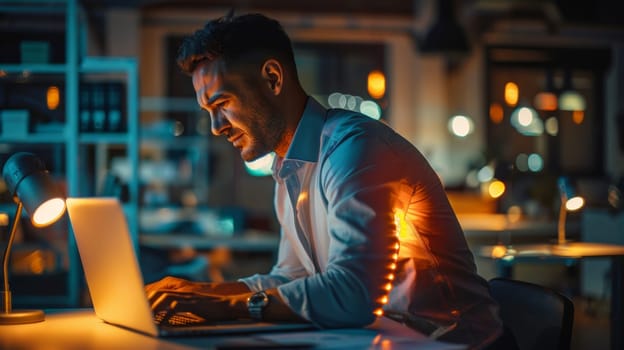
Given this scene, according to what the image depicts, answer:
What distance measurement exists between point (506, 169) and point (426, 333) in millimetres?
4313

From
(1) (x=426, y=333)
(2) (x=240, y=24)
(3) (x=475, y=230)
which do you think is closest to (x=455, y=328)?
(1) (x=426, y=333)

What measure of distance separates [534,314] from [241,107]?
2.85 ft

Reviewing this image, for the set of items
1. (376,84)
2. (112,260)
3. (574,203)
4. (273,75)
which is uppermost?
(376,84)

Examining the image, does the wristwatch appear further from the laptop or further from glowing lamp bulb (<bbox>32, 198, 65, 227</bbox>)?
glowing lamp bulb (<bbox>32, 198, 65, 227</bbox>)

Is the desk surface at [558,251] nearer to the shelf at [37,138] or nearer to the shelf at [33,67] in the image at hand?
the shelf at [37,138]

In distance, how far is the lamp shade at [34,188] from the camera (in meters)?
2.04

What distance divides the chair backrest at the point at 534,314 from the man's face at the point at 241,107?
705 mm

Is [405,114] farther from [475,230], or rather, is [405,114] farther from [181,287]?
[181,287]

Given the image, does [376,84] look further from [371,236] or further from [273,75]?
[371,236]

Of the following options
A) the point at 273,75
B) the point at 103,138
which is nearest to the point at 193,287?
the point at 273,75

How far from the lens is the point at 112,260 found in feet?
6.14

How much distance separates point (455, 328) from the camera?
2.11 metres

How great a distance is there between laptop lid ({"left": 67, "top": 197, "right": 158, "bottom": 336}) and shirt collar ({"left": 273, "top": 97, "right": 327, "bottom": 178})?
0.51 metres

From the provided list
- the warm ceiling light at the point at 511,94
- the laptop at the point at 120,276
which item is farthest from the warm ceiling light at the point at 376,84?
the laptop at the point at 120,276
